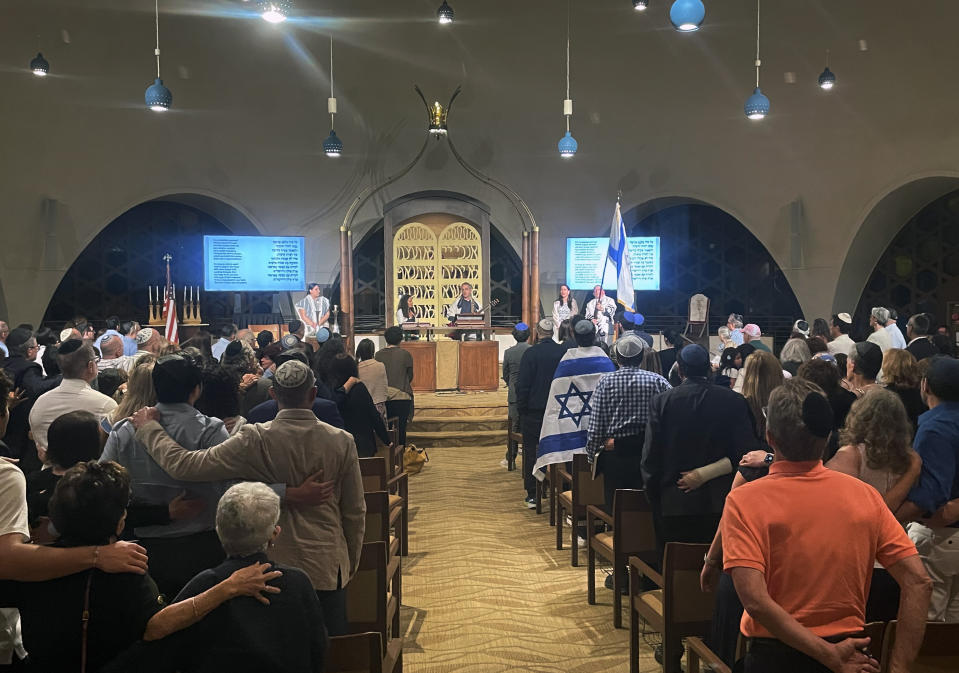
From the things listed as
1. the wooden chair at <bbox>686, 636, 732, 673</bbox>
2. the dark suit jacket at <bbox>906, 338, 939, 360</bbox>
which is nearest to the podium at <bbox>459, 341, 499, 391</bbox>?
the dark suit jacket at <bbox>906, 338, 939, 360</bbox>

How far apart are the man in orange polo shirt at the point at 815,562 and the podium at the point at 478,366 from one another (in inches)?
332

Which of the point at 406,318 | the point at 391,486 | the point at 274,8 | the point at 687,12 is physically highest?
the point at 687,12

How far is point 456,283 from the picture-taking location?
40.9 feet

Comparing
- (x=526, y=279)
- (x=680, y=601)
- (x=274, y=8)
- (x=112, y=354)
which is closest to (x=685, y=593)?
(x=680, y=601)

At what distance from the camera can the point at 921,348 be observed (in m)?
6.07

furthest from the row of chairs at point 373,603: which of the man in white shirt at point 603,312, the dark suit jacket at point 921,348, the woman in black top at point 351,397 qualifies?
the man in white shirt at point 603,312

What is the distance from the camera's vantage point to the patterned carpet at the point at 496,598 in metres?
3.68

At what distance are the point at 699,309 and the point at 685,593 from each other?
951cm

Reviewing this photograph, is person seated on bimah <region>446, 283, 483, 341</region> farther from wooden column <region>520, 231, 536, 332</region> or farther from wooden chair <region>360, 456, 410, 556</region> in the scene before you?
wooden chair <region>360, 456, 410, 556</region>

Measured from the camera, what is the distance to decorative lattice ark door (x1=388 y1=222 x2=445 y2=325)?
1233 cm

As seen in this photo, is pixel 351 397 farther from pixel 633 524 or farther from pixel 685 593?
pixel 685 593

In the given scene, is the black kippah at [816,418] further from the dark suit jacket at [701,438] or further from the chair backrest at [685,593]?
the dark suit jacket at [701,438]

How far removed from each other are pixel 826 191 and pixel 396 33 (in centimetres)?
665

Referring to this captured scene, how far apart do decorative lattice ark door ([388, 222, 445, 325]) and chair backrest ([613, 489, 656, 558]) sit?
8885 mm
